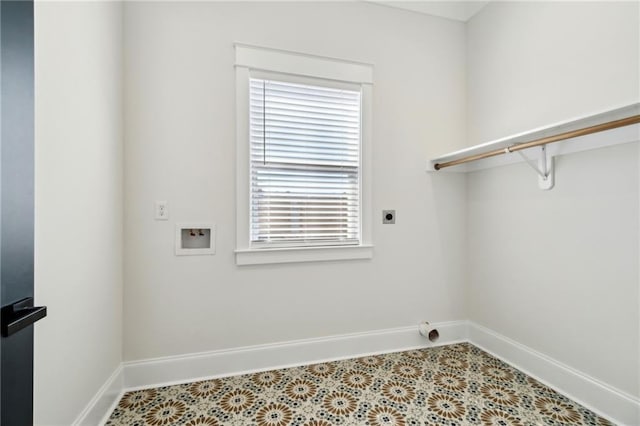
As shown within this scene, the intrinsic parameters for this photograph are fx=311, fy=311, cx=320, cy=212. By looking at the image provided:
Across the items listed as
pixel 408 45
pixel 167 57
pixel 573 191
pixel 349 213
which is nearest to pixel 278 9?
pixel 167 57

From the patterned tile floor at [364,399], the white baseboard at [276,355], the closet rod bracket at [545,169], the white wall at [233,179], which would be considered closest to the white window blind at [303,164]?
the white wall at [233,179]

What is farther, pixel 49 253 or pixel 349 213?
pixel 349 213

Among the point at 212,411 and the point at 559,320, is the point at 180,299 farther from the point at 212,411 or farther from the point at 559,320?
the point at 559,320

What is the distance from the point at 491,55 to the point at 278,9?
158 centimetres

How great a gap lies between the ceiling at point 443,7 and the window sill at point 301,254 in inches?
71.7

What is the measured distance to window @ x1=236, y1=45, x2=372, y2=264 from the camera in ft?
6.66

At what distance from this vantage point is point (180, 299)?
1.92m

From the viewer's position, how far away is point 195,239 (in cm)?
196

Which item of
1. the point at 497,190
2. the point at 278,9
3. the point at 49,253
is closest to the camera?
the point at 49,253

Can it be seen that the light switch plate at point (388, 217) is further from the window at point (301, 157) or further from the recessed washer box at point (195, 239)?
the recessed washer box at point (195, 239)

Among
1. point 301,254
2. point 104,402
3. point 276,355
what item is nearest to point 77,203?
point 104,402

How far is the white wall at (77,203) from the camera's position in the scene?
112 cm

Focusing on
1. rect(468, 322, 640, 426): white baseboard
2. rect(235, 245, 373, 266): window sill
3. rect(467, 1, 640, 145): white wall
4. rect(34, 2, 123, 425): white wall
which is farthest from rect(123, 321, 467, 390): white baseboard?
rect(467, 1, 640, 145): white wall

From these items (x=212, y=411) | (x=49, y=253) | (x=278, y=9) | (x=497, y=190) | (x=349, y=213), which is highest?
(x=278, y=9)
